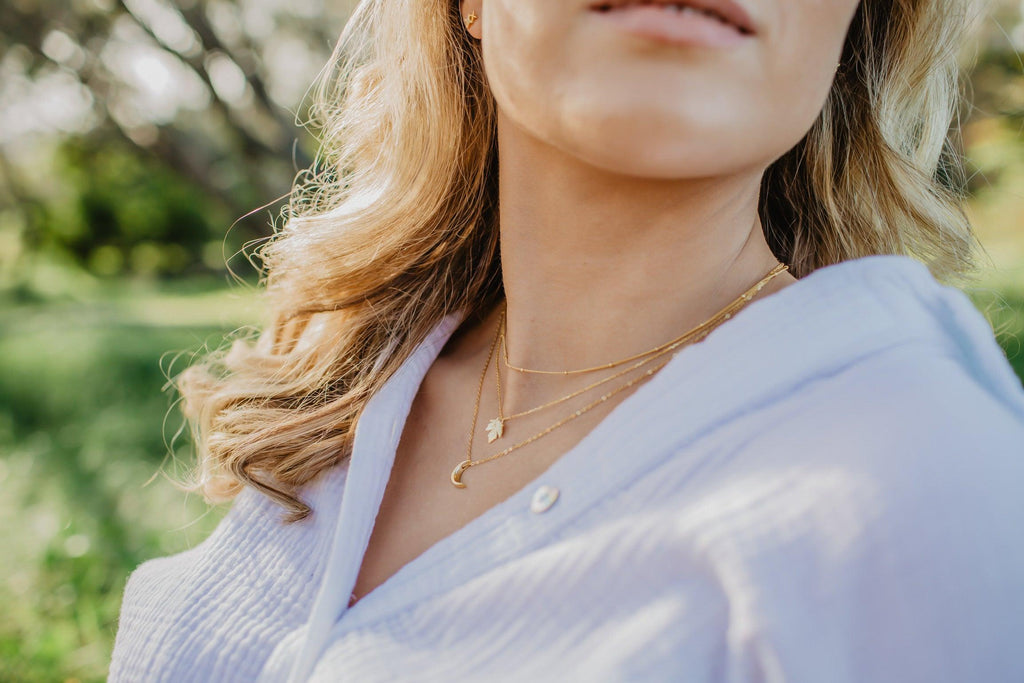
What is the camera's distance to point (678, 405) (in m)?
1.07

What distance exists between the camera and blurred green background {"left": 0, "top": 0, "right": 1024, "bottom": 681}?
3.76 m

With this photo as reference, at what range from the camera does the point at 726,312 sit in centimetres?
132

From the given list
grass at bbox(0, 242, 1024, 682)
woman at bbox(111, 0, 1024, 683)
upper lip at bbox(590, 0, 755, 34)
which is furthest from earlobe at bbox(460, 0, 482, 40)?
grass at bbox(0, 242, 1024, 682)

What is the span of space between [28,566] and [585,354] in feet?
11.6

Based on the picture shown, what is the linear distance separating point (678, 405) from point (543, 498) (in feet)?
0.66

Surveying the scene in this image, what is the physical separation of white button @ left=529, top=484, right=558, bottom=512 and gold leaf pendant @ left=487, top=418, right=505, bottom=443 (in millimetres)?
344

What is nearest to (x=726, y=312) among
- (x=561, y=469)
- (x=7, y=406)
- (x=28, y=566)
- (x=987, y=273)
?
(x=561, y=469)

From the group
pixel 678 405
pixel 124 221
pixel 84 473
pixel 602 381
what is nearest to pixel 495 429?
pixel 602 381

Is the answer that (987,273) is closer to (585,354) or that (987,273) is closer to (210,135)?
(585,354)

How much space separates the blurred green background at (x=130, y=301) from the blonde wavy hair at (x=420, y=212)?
16 centimetres

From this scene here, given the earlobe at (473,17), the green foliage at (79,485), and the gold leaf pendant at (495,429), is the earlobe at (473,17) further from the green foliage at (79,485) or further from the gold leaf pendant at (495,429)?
the green foliage at (79,485)

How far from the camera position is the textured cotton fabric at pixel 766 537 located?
32.7 inches

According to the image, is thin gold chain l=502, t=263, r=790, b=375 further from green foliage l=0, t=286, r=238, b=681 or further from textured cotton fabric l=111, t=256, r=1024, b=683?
green foliage l=0, t=286, r=238, b=681

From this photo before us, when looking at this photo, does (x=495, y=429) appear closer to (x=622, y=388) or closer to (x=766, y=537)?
(x=622, y=388)
